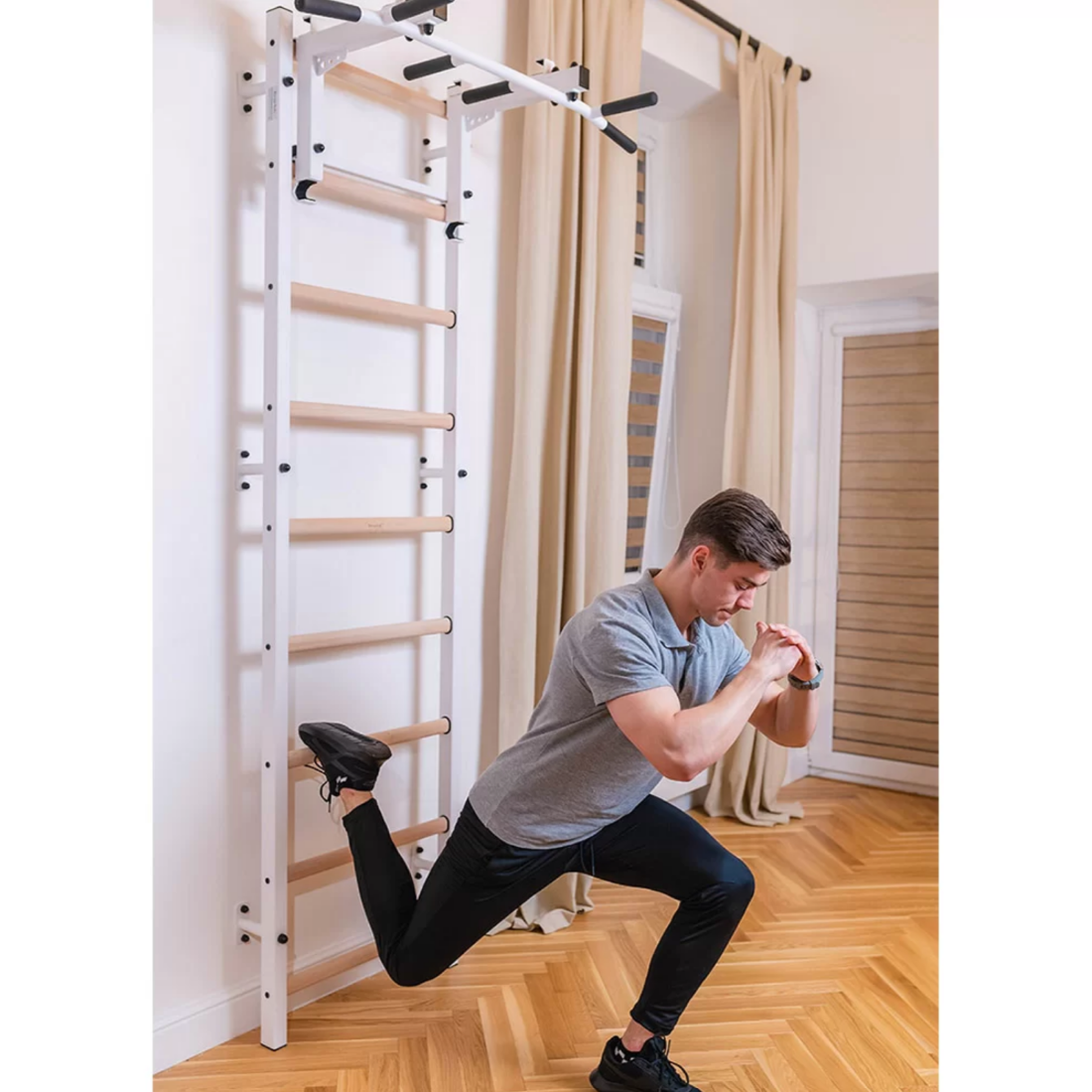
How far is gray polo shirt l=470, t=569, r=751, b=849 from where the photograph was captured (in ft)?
6.79

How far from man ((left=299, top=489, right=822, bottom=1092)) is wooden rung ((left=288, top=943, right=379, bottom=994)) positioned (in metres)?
0.25

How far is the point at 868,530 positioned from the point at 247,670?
3.03 m

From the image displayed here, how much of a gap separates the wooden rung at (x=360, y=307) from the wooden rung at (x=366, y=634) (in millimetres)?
733

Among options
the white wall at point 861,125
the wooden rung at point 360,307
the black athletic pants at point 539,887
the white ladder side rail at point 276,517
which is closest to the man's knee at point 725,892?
the black athletic pants at point 539,887

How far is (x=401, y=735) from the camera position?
2.59 metres

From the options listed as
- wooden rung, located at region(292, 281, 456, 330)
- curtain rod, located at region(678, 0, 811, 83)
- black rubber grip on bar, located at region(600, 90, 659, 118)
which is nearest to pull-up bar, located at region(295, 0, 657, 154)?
black rubber grip on bar, located at region(600, 90, 659, 118)

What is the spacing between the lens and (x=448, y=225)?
2660mm

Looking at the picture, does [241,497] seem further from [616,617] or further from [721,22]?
[721,22]

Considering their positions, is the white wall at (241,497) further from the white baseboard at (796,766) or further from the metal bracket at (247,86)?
the white baseboard at (796,766)

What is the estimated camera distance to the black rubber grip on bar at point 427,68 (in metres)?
2.46

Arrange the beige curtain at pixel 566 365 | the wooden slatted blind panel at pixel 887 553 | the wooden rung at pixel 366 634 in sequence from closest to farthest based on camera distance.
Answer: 1. the wooden rung at pixel 366 634
2. the beige curtain at pixel 566 365
3. the wooden slatted blind panel at pixel 887 553
